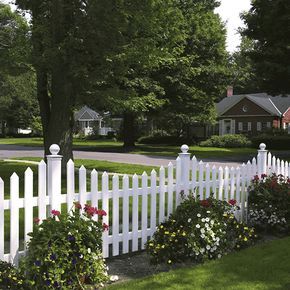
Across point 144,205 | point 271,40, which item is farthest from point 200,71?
point 144,205

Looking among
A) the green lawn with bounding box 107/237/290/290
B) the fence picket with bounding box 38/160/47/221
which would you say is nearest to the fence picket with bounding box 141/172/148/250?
the green lawn with bounding box 107/237/290/290

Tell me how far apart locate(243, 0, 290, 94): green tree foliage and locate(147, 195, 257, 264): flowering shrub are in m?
17.7

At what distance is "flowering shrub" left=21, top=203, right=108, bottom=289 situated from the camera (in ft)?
14.5

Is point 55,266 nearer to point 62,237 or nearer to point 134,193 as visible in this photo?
point 62,237

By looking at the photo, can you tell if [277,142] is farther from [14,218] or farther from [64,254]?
[64,254]

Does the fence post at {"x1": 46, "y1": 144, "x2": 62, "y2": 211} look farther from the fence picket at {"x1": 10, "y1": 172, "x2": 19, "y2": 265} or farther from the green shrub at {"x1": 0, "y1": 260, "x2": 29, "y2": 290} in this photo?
the green shrub at {"x1": 0, "y1": 260, "x2": 29, "y2": 290}

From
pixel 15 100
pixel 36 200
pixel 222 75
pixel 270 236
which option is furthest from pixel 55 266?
pixel 15 100

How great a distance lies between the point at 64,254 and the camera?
14.7 feet

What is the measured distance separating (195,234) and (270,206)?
2267 mm

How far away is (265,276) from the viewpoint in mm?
5305

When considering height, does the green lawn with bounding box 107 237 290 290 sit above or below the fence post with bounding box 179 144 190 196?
below

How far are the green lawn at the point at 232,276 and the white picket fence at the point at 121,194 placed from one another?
3.19 feet

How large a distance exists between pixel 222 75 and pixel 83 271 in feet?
89.9

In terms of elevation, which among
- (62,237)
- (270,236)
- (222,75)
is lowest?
(270,236)
